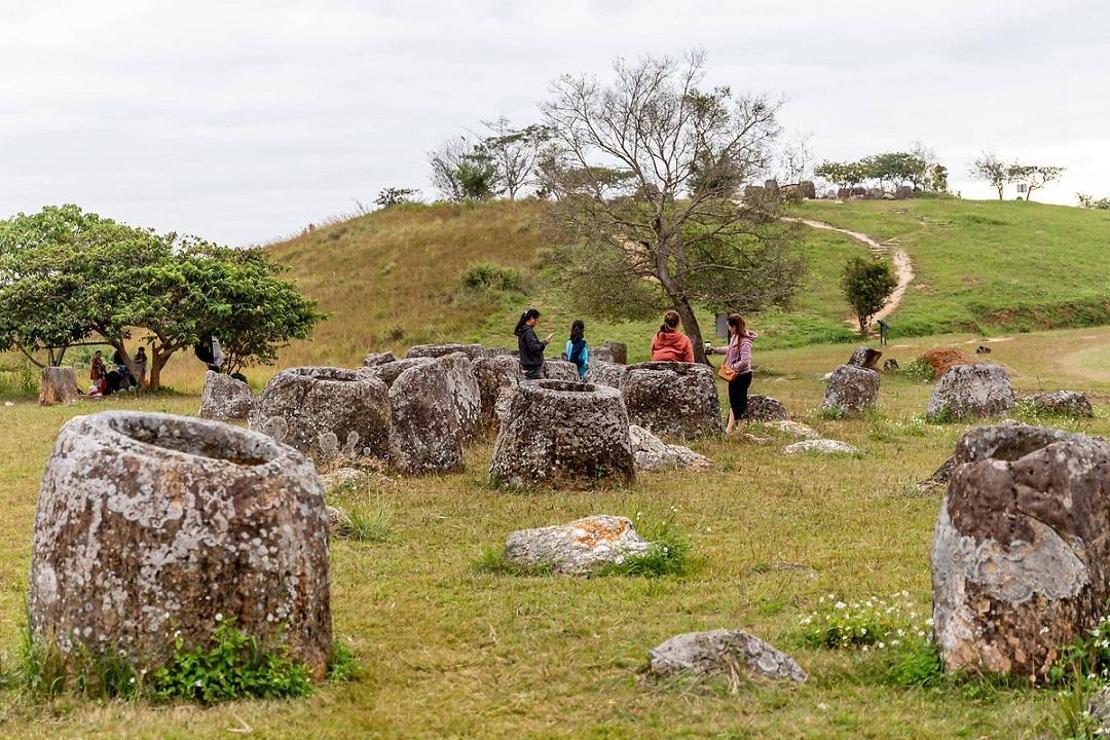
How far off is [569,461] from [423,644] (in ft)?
19.1

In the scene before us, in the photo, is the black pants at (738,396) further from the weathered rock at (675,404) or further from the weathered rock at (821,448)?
the weathered rock at (821,448)

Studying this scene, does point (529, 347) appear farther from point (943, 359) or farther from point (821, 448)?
point (943, 359)

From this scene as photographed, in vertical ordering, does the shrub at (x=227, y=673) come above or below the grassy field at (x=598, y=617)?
above

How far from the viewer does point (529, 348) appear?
18.9 meters

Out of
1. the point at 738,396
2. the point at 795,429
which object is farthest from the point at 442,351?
the point at 795,429

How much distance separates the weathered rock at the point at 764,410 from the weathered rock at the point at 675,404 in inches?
89.8

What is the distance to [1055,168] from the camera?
378 feet

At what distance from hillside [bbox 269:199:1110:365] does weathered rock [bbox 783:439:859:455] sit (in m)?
24.3

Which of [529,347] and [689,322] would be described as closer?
[529,347]

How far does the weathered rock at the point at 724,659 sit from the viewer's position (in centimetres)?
634

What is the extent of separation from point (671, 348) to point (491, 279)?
36911 millimetres

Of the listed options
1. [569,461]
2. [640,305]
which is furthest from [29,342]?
[569,461]

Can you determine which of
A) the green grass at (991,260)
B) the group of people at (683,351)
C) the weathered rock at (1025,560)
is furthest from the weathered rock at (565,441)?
the green grass at (991,260)

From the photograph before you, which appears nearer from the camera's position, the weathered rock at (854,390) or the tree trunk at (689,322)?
the weathered rock at (854,390)
